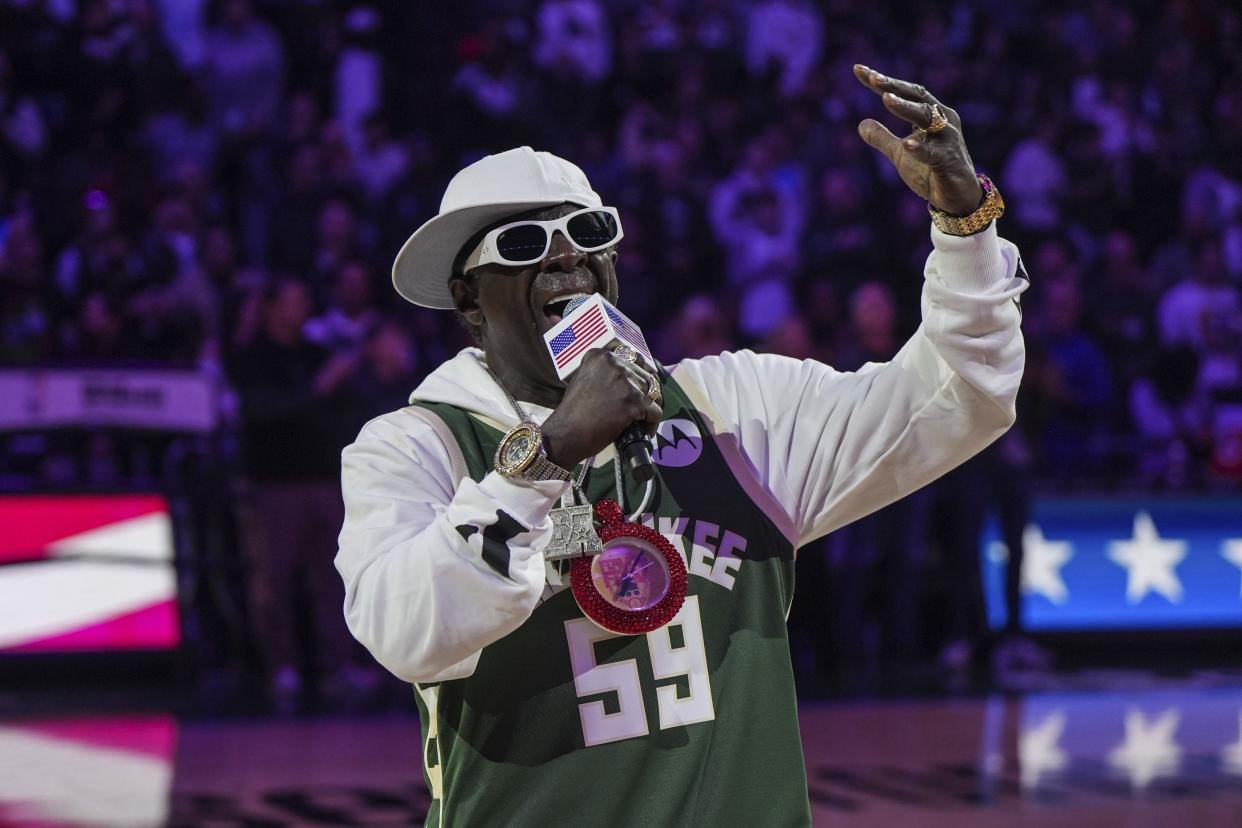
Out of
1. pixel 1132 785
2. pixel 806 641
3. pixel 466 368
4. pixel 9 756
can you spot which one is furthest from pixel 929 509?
pixel 466 368

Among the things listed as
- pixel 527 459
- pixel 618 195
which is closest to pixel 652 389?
pixel 527 459

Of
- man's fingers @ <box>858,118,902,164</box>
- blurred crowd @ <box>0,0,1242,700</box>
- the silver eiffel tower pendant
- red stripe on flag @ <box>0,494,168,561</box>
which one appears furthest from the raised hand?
red stripe on flag @ <box>0,494,168,561</box>

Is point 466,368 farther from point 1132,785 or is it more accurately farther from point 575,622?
point 1132,785

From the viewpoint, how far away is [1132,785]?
711 cm

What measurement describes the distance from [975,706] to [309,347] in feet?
13.4

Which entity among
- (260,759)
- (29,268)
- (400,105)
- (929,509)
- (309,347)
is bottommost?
(260,759)

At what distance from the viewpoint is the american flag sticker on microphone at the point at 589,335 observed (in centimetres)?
265

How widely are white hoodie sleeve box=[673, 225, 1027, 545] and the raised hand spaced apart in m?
0.07

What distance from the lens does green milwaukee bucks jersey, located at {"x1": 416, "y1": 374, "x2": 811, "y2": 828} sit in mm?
2766

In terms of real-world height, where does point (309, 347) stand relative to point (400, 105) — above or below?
below

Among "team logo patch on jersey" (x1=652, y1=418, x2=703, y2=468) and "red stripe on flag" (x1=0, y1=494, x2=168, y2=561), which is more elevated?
"red stripe on flag" (x1=0, y1=494, x2=168, y2=561)

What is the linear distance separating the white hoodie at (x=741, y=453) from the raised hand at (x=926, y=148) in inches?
2.9

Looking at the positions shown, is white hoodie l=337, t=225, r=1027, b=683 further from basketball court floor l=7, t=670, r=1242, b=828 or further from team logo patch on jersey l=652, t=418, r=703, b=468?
basketball court floor l=7, t=670, r=1242, b=828

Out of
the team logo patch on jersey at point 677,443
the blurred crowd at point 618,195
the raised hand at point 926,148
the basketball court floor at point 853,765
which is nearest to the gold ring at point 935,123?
the raised hand at point 926,148
